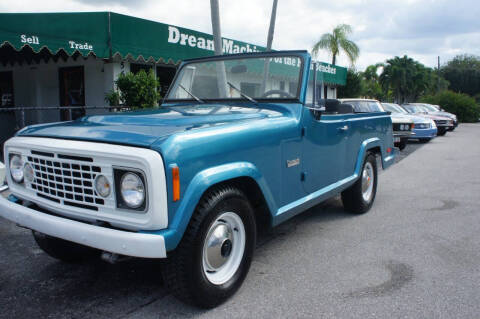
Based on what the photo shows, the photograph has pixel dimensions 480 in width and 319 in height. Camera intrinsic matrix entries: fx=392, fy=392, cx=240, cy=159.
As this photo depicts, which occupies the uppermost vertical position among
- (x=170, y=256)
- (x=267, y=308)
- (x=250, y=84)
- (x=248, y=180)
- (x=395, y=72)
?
A: (x=395, y=72)

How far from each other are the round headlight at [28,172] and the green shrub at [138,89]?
20.9 ft

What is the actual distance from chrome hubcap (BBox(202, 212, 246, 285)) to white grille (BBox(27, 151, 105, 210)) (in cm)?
75

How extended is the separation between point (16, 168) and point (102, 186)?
3.18ft

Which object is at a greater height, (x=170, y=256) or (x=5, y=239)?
(x=170, y=256)

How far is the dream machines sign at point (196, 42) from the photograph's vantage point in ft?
33.2

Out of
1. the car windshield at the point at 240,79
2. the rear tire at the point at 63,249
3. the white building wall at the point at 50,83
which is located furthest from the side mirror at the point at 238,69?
the white building wall at the point at 50,83

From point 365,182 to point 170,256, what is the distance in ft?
11.2

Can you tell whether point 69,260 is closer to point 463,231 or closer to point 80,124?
point 80,124

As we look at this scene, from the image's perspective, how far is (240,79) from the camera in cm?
391

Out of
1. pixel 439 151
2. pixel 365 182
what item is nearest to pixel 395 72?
pixel 439 151

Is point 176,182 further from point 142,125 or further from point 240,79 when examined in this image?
point 240,79

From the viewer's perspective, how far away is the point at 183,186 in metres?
2.25

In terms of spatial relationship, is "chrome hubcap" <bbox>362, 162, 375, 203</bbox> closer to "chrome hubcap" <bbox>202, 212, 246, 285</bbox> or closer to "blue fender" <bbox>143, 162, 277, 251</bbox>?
"chrome hubcap" <bbox>202, 212, 246, 285</bbox>

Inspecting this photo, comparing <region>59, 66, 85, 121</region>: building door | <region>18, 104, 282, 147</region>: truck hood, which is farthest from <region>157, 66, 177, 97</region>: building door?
<region>18, 104, 282, 147</region>: truck hood
